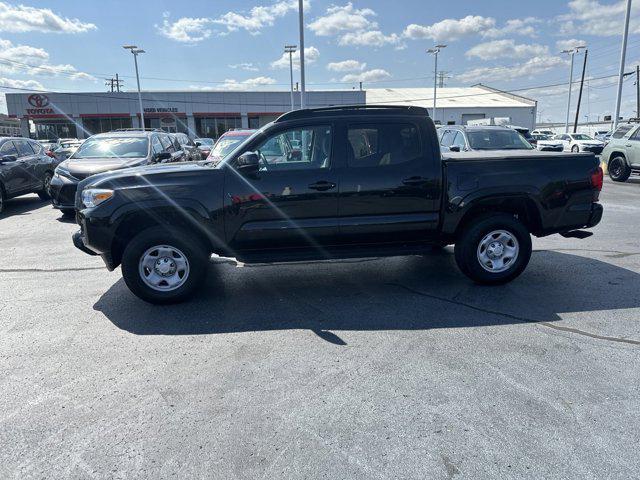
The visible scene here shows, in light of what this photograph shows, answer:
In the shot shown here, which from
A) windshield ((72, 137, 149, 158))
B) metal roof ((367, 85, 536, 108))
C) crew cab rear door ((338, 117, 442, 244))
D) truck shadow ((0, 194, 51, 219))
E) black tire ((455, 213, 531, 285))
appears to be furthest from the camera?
metal roof ((367, 85, 536, 108))

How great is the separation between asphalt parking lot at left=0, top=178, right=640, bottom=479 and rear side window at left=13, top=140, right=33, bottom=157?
7795mm

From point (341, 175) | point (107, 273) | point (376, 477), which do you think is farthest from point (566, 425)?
point (107, 273)

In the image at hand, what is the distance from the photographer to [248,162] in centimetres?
475

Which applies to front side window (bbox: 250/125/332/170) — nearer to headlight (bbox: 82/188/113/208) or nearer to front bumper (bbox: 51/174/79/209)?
headlight (bbox: 82/188/113/208)

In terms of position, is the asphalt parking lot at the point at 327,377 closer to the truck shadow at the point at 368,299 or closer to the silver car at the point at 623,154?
the truck shadow at the point at 368,299

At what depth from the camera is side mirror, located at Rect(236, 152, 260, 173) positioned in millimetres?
4746

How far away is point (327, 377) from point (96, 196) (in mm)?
3089

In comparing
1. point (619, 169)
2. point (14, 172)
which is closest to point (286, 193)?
point (14, 172)

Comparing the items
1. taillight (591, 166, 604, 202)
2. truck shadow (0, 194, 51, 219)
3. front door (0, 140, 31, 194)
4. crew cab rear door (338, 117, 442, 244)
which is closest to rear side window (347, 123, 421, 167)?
crew cab rear door (338, 117, 442, 244)

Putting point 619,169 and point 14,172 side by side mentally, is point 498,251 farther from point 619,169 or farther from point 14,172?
point 619,169

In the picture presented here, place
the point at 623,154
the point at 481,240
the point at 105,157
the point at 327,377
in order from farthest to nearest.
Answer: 1. the point at 623,154
2. the point at 105,157
3. the point at 481,240
4. the point at 327,377

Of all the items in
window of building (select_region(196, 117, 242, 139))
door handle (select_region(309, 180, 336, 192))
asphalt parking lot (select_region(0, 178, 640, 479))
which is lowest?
asphalt parking lot (select_region(0, 178, 640, 479))

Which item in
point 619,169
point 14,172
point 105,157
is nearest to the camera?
point 105,157

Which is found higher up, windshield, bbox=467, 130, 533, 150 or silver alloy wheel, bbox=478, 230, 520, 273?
windshield, bbox=467, 130, 533, 150
